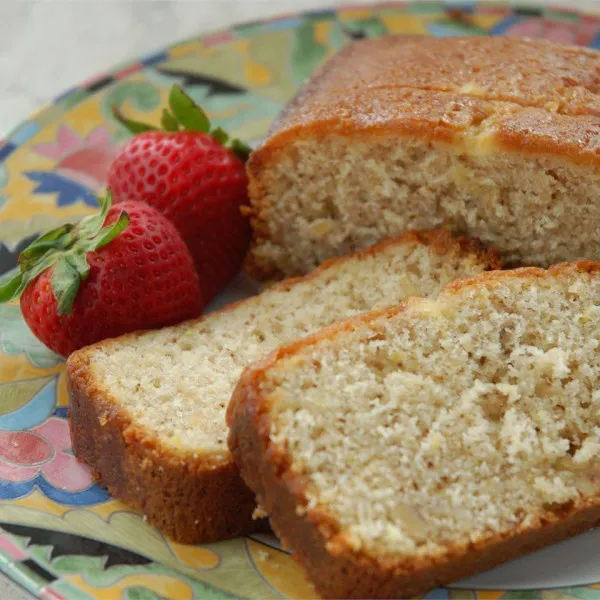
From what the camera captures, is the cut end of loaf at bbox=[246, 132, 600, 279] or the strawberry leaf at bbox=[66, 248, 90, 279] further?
the cut end of loaf at bbox=[246, 132, 600, 279]

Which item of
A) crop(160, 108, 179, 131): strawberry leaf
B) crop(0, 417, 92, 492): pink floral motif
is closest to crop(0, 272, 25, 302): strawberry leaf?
crop(0, 417, 92, 492): pink floral motif

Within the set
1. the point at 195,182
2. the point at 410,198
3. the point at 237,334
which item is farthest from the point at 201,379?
the point at 410,198

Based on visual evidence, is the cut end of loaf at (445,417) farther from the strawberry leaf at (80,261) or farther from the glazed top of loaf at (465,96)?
the strawberry leaf at (80,261)

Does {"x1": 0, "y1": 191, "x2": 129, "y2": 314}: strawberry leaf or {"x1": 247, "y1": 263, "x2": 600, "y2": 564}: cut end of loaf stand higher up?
{"x1": 0, "y1": 191, "x2": 129, "y2": 314}: strawberry leaf

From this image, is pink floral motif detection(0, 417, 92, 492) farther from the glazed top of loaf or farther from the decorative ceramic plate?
the glazed top of loaf

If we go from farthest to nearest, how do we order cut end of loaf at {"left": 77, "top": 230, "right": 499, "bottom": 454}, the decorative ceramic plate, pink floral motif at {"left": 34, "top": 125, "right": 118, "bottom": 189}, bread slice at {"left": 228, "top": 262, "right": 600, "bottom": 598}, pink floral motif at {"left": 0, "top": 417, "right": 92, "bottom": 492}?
pink floral motif at {"left": 34, "top": 125, "right": 118, "bottom": 189}, pink floral motif at {"left": 0, "top": 417, "right": 92, "bottom": 492}, cut end of loaf at {"left": 77, "top": 230, "right": 499, "bottom": 454}, the decorative ceramic plate, bread slice at {"left": 228, "top": 262, "right": 600, "bottom": 598}

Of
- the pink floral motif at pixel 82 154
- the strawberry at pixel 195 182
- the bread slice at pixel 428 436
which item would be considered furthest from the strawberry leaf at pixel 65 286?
the pink floral motif at pixel 82 154

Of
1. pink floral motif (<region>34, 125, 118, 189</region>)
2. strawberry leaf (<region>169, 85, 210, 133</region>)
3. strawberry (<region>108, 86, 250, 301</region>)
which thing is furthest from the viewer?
pink floral motif (<region>34, 125, 118, 189</region>)
